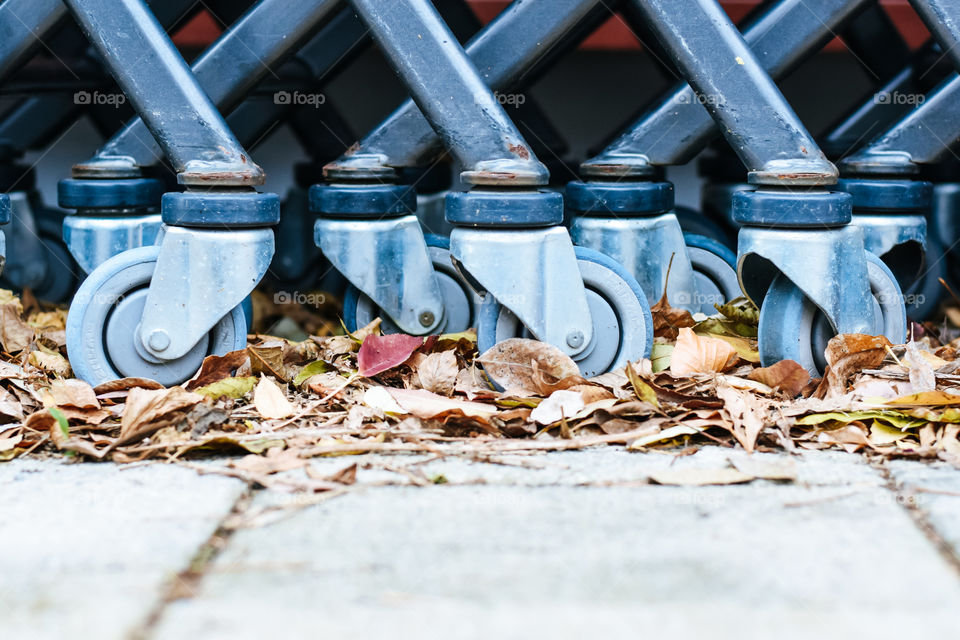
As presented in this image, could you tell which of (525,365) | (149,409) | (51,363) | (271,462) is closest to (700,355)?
(525,365)

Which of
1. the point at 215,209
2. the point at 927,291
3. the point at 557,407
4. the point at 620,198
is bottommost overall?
the point at 927,291

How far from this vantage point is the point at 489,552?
1.05m

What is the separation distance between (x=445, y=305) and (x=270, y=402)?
0.52m

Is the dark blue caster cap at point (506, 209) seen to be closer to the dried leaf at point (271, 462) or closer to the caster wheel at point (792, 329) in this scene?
the caster wheel at point (792, 329)

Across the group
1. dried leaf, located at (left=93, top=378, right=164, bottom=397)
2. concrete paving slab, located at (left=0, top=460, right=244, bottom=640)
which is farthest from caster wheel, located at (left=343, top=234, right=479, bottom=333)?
concrete paving slab, located at (left=0, top=460, right=244, bottom=640)

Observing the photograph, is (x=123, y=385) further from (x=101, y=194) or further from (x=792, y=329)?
(x=792, y=329)

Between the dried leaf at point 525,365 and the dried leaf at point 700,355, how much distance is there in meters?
0.21

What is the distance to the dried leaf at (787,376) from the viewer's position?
1.61 meters

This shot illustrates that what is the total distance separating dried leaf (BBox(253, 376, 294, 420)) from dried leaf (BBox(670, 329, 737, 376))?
635 mm

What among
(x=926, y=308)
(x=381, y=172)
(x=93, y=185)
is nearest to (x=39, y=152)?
(x=93, y=185)

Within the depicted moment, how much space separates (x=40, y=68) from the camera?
240 centimetres

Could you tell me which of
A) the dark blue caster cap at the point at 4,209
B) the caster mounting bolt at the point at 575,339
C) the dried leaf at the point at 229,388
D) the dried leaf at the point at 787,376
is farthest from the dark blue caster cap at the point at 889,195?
the dark blue caster cap at the point at 4,209

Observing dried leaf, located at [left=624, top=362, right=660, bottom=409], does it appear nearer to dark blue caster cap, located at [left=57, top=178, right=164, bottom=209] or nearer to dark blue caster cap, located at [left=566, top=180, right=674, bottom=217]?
dark blue caster cap, located at [left=566, top=180, right=674, bottom=217]

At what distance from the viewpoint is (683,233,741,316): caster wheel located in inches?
84.5
